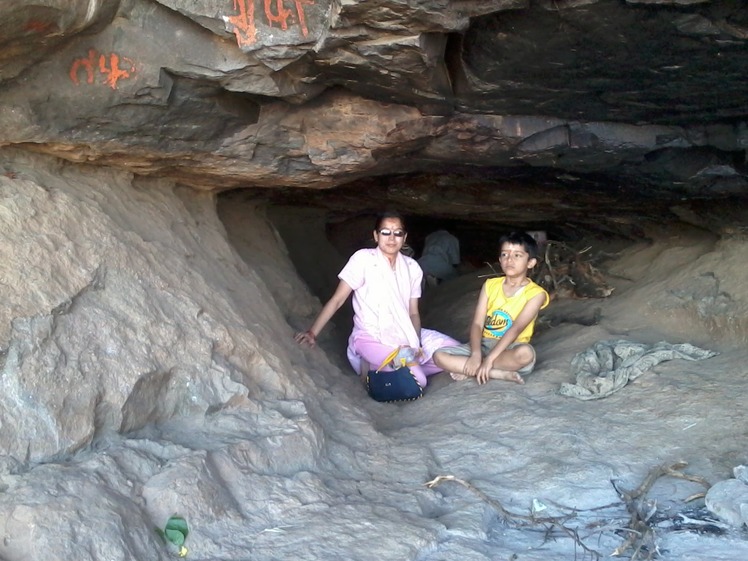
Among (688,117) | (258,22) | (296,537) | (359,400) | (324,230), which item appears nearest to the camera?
(296,537)

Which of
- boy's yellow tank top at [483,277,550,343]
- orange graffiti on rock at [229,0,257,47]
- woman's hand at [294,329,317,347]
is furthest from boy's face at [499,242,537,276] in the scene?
orange graffiti on rock at [229,0,257,47]

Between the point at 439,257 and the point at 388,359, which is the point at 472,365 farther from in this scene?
the point at 439,257

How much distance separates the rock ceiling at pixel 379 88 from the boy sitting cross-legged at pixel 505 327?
0.53 metres

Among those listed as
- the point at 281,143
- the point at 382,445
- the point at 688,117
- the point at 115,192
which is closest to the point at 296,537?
A: the point at 382,445

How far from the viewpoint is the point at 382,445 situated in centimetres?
301

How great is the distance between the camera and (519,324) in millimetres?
3846

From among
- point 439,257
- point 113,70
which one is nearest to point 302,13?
point 113,70

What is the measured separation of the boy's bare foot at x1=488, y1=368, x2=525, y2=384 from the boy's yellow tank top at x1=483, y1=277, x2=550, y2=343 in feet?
0.84

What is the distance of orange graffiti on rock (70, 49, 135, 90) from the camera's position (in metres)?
2.64

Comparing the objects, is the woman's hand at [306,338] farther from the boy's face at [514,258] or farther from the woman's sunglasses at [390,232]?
the boy's face at [514,258]

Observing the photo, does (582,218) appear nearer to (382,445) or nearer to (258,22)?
(382,445)

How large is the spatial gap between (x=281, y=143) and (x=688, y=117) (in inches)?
74.1

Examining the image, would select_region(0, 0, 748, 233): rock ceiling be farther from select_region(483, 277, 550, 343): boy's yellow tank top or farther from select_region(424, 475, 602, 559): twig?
select_region(424, 475, 602, 559): twig

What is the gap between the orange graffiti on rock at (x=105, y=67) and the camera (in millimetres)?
2637
